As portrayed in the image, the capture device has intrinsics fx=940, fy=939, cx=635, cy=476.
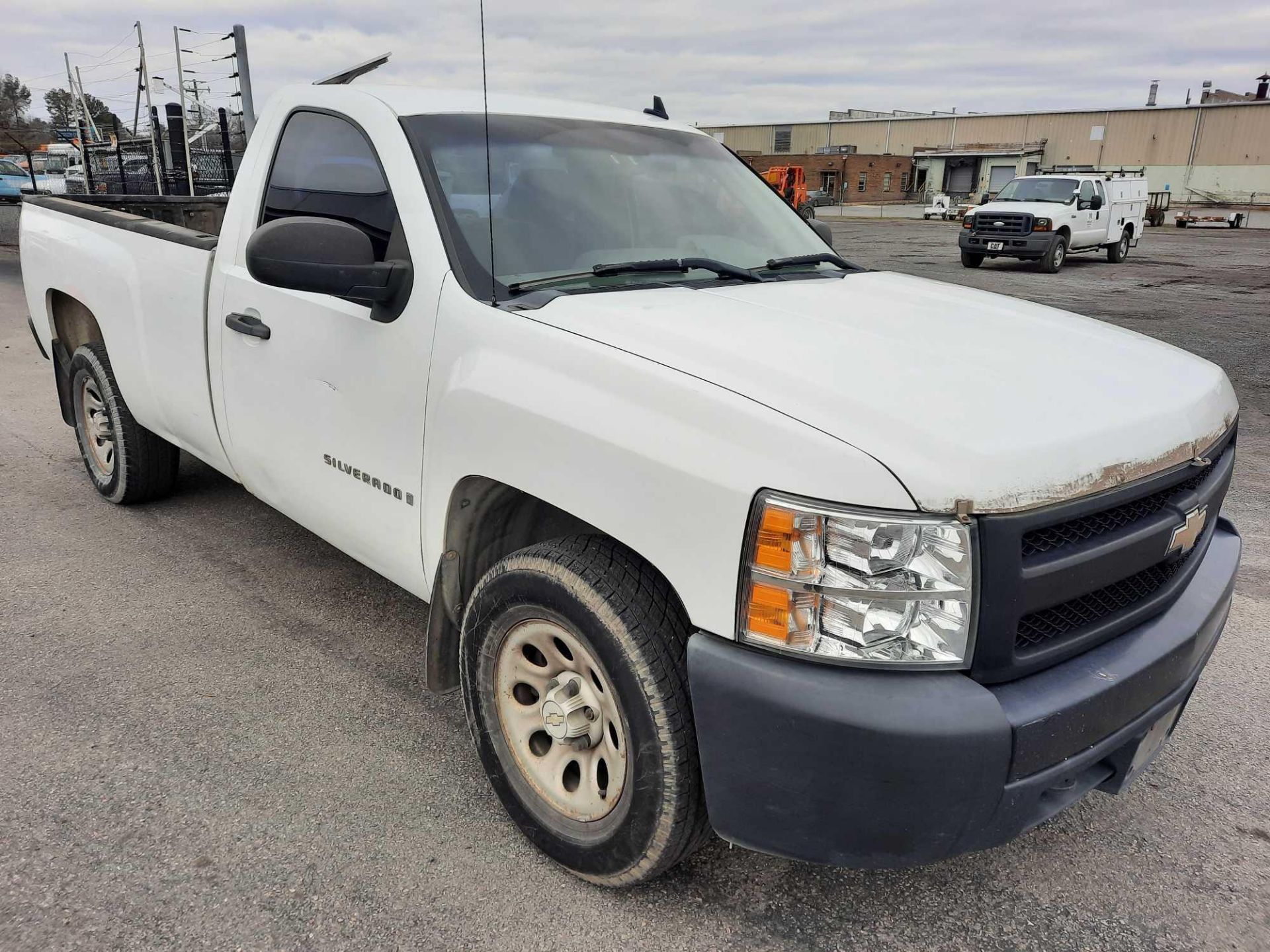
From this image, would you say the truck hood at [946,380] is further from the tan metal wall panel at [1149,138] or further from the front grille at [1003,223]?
the tan metal wall panel at [1149,138]

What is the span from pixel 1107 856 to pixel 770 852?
1.15m

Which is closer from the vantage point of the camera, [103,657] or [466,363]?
[466,363]

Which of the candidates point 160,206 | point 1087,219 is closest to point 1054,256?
point 1087,219

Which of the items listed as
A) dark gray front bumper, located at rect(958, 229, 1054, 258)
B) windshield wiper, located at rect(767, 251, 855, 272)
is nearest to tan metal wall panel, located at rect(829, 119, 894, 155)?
dark gray front bumper, located at rect(958, 229, 1054, 258)

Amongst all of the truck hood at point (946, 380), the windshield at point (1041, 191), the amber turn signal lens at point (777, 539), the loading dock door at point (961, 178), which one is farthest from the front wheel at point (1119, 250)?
the loading dock door at point (961, 178)

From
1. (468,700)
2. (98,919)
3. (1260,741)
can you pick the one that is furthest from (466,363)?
(1260,741)

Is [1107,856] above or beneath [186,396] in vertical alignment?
beneath

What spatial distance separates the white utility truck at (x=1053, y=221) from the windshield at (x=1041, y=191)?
0.01 m

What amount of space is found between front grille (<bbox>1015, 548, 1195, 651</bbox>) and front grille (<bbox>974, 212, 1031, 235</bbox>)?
1972 cm

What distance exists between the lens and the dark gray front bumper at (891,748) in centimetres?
170

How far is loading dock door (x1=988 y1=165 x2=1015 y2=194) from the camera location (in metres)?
65.8

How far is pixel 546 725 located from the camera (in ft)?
7.47

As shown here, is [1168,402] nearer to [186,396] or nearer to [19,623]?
[186,396]

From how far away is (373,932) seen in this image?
2.15 meters
